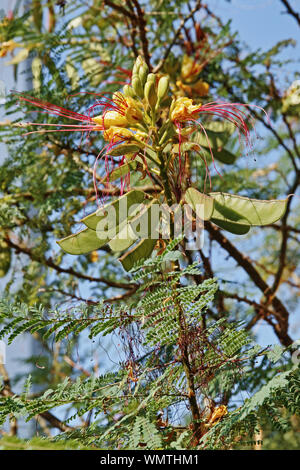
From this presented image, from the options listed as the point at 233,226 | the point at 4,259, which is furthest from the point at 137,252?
the point at 4,259

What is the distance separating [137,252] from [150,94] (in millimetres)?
243

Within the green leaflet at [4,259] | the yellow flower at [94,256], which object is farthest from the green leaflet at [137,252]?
the yellow flower at [94,256]

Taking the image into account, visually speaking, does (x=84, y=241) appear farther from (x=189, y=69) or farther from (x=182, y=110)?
(x=189, y=69)

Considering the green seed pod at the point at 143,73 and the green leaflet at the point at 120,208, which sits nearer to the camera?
the green leaflet at the point at 120,208

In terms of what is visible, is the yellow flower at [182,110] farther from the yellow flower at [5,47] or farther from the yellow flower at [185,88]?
the yellow flower at [5,47]

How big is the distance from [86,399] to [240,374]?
0.24m

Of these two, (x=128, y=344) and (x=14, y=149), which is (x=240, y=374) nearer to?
(x=128, y=344)

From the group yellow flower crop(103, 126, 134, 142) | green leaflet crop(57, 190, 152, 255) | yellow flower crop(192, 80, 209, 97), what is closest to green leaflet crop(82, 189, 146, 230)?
green leaflet crop(57, 190, 152, 255)

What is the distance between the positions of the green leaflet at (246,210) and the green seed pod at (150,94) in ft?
0.62

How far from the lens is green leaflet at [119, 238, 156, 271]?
2.58ft

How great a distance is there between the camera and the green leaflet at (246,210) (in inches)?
29.6

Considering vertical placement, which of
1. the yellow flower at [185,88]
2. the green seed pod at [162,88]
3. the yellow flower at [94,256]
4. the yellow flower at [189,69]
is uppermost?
the yellow flower at [189,69]

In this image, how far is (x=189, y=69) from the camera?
175cm
